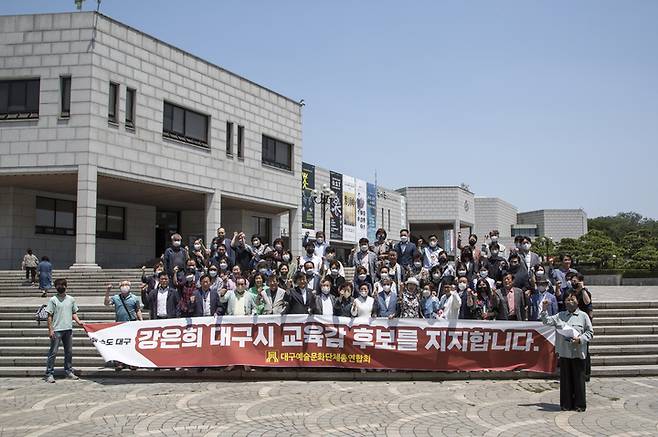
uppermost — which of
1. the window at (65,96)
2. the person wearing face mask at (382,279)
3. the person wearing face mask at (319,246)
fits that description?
the window at (65,96)

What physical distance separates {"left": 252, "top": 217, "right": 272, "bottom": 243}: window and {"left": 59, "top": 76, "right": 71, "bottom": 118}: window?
15.0 m

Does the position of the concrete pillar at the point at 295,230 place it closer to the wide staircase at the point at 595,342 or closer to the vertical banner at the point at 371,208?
the vertical banner at the point at 371,208

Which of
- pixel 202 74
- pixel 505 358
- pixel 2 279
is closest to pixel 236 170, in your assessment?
pixel 202 74

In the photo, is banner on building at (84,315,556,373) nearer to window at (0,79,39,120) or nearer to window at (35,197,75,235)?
window at (0,79,39,120)

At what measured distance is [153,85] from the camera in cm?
2753

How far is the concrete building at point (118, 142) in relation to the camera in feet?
80.4

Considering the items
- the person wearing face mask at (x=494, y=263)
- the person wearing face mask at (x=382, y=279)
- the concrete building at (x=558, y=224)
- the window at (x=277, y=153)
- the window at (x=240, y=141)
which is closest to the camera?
the person wearing face mask at (x=382, y=279)

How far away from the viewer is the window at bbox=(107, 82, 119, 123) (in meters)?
25.6

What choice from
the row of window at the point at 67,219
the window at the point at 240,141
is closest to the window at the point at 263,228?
the window at the point at 240,141

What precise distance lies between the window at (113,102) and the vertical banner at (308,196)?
62.7ft

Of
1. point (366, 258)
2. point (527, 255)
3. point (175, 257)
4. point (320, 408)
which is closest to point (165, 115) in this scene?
point (175, 257)

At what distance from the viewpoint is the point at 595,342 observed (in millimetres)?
12914

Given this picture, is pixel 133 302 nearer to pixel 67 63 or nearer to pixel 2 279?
pixel 2 279

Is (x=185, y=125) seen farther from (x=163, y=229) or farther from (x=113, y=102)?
(x=163, y=229)
